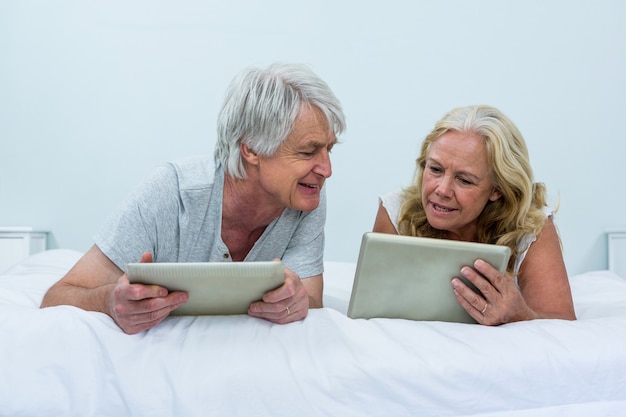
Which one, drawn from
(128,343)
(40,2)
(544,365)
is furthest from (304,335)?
(40,2)

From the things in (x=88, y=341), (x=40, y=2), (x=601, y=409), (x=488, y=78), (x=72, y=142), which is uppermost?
(x=40, y=2)

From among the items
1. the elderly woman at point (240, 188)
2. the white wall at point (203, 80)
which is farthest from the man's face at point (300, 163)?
the white wall at point (203, 80)

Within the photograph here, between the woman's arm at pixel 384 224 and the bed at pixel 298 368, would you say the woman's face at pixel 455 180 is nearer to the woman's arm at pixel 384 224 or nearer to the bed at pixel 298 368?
the woman's arm at pixel 384 224

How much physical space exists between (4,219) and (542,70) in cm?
269

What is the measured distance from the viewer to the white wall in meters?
3.06

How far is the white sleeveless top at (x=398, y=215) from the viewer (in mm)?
1654

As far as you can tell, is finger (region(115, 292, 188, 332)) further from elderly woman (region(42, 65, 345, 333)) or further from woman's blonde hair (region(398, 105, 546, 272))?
woman's blonde hair (region(398, 105, 546, 272))

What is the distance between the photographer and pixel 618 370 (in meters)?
1.12

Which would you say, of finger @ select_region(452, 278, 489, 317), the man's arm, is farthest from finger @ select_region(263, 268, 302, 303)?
finger @ select_region(452, 278, 489, 317)

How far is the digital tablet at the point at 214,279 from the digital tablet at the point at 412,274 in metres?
0.23

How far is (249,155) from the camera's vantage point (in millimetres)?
1476

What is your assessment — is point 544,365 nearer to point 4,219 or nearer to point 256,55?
point 256,55

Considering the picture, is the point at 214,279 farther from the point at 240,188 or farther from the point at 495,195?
the point at 495,195

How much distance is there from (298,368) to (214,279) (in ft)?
0.65
